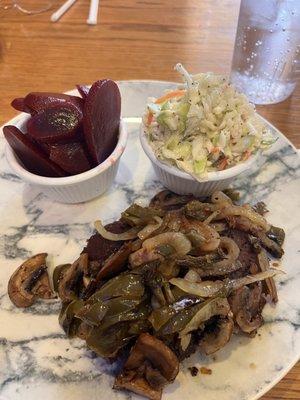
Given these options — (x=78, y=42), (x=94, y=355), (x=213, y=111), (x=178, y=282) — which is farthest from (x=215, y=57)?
(x=94, y=355)

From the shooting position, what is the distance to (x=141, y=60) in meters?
2.58

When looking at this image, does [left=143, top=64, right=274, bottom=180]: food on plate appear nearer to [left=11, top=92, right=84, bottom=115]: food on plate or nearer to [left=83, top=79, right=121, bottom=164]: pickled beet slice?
[left=83, top=79, right=121, bottom=164]: pickled beet slice

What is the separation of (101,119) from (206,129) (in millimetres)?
401

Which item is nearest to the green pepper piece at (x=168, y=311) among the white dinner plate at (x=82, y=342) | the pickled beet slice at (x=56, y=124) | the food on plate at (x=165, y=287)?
the food on plate at (x=165, y=287)

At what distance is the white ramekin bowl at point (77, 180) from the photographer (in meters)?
1.66

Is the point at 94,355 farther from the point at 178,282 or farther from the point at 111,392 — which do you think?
the point at 178,282

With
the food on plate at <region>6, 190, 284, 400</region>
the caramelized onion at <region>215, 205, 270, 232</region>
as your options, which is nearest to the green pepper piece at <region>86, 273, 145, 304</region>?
the food on plate at <region>6, 190, 284, 400</region>

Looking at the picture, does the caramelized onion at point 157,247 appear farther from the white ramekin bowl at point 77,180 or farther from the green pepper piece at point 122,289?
the white ramekin bowl at point 77,180

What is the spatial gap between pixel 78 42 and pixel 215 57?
85 centimetres

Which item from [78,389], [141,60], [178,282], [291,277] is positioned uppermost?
[141,60]

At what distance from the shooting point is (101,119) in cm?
166

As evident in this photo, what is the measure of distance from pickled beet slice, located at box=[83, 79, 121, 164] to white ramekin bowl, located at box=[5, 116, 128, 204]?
35 millimetres

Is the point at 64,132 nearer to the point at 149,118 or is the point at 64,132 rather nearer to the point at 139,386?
the point at 149,118

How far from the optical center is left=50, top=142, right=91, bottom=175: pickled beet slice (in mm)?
1619
